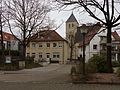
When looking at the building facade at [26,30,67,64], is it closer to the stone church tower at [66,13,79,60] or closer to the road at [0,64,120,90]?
the stone church tower at [66,13,79,60]

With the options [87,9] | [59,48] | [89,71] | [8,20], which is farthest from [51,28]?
[59,48]

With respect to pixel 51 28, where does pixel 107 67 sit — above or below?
below

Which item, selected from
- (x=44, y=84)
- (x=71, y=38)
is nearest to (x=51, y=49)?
(x=71, y=38)

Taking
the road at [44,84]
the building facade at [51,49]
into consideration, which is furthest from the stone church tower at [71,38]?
the road at [44,84]

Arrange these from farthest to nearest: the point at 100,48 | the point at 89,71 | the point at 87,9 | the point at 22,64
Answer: the point at 100,48 → the point at 22,64 → the point at 87,9 → the point at 89,71

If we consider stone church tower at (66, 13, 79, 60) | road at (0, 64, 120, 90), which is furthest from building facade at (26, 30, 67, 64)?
road at (0, 64, 120, 90)

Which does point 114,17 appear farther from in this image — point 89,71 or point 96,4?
point 89,71

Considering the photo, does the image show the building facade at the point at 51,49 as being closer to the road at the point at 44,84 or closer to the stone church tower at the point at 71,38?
the stone church tower at the point at 71,38

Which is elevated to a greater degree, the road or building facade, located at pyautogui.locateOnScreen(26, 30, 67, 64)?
building facade, located at pyautogui.locateOnScreen(26, 30, 67, 64)

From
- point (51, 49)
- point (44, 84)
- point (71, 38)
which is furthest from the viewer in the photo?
point (71, 38)

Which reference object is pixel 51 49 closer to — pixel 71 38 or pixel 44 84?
pixel 71 38

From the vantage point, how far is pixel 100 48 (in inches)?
3590

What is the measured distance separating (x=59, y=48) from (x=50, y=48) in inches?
125

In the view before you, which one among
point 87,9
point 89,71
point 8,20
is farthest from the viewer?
point 8,20
